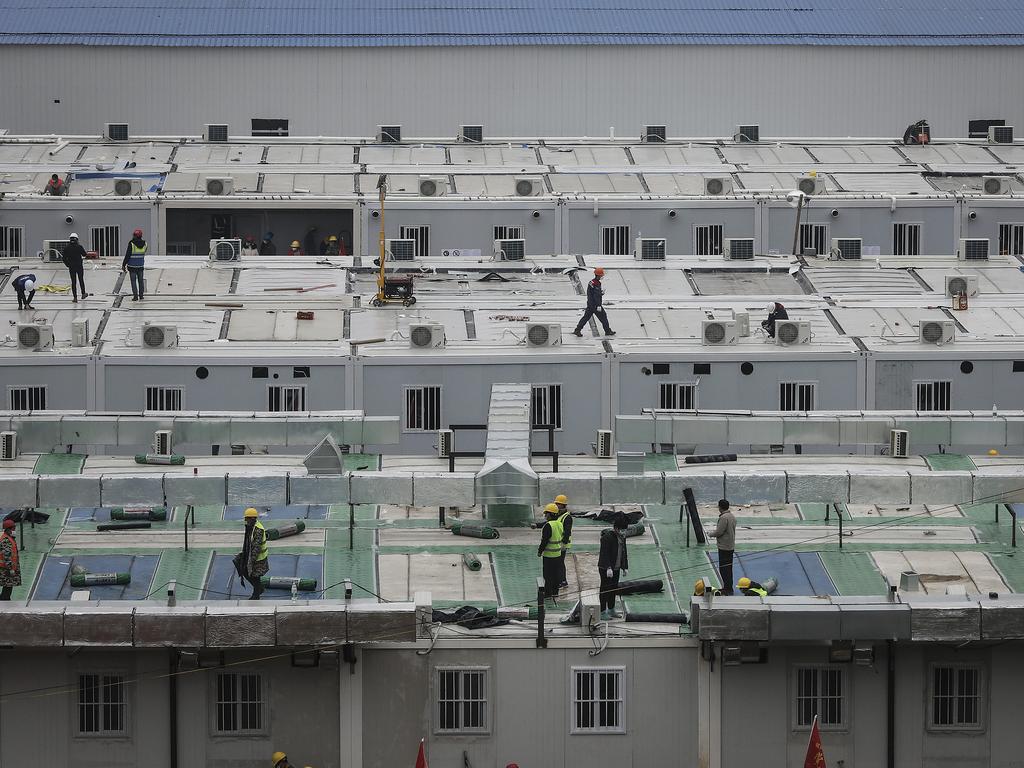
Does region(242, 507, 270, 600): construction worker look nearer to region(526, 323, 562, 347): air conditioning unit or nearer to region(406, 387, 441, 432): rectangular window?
region(406, 387, 441, 432): rectangular window

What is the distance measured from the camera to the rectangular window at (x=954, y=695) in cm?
3484

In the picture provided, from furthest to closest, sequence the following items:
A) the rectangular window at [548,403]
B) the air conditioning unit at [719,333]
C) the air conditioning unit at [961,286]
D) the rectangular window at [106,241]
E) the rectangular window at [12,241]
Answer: the rectangular window at [106,241], the rectangular window at [12,241], the air conditioning unit at [961,286], the air conditioning unit at [719,333], the rectangular window at [548,403]

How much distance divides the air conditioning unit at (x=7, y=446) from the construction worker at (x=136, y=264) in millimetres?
14808

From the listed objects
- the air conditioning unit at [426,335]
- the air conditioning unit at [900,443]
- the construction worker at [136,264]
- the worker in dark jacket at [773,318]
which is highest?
the construction worker at [136,264]

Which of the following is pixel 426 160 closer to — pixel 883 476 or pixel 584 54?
pixel 584 54

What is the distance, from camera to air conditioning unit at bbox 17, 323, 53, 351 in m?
52.7

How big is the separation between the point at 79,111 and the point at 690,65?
76.0 ft

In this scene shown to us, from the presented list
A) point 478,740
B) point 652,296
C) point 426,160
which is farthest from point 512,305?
point 478,740

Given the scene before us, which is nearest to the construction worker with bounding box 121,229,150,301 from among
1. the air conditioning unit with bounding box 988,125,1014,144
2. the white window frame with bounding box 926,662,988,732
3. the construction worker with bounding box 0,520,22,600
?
the construction worker with bounding box 0,520,22,600

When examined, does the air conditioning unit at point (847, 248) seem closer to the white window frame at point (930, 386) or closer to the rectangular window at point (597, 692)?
the white window frame at point (930, 386)

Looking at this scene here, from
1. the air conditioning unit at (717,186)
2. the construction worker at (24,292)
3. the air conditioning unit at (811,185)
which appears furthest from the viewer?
the air conditioning unit at (717,186)

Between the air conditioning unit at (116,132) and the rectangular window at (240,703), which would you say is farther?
the air conditioning unit at (116,132)

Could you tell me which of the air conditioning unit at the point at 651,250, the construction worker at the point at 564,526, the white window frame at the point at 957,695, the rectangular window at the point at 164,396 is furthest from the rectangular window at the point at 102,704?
the air conditioning unit at the point at 651,250

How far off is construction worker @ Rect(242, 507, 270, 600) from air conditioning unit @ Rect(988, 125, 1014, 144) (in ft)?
159
